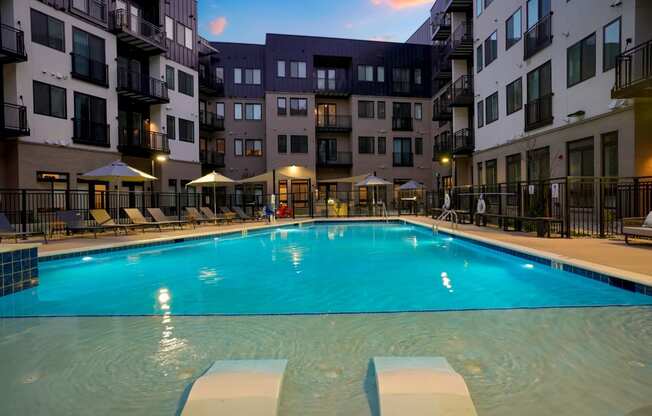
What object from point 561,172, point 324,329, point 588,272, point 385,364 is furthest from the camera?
point 561,172

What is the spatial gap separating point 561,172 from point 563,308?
11.7 m

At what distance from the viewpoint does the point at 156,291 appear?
19.6 ft

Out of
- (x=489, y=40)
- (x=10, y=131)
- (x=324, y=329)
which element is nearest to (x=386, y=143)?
(x=489, y=40)

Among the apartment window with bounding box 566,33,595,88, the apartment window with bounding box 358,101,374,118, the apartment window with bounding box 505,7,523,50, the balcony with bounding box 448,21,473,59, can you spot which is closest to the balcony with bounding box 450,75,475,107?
the balcony with bounding box 448,21,473,59

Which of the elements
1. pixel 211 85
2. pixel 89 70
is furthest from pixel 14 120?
pixel 211 85

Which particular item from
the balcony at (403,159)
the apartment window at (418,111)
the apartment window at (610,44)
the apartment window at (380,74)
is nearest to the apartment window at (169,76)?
the apartment window at (380,74)

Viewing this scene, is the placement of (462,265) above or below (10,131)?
below

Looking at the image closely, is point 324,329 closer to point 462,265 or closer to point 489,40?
point 462,265

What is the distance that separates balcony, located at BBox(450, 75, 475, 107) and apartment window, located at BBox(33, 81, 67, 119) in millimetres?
19109

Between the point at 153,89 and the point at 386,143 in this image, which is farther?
the point at 386,143

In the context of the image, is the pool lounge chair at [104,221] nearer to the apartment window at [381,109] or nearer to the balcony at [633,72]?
the balcony at [633,72]

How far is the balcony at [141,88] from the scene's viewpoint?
20969mm

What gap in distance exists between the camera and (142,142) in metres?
22.4

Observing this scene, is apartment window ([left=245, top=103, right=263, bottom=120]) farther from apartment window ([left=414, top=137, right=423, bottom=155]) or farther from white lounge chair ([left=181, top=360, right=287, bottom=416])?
white lounge chair ([left=181, top=360, right=287, bottom=416])
